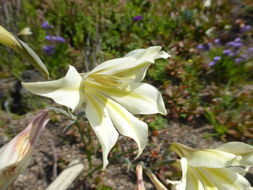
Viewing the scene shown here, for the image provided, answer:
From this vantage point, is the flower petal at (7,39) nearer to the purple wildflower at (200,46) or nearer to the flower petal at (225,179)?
the flower petal at (225,179)

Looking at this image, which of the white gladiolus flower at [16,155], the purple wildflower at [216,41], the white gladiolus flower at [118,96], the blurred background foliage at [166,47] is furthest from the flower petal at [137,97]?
the purple wildflower at [216,41]

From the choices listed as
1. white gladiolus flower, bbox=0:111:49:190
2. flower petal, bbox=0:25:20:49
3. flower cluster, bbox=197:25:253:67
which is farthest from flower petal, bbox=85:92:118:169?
flower cluster, bbox=197:25:253:67

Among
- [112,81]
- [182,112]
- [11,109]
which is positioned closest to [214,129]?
[182,112]

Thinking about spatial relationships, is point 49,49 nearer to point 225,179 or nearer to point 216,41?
point 216,41

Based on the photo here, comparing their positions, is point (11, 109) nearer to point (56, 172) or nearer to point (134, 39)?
point (56, 172)

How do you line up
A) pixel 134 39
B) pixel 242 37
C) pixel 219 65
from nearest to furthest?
pixel 219 65
pixel 134 39
pixel 242 37

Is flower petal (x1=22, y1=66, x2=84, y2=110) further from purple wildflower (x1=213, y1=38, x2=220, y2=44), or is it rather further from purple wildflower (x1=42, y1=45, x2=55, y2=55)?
purple wildflower (x1=213, y1=38, x2=220, y2=44)

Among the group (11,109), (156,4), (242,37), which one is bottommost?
(11,109)
